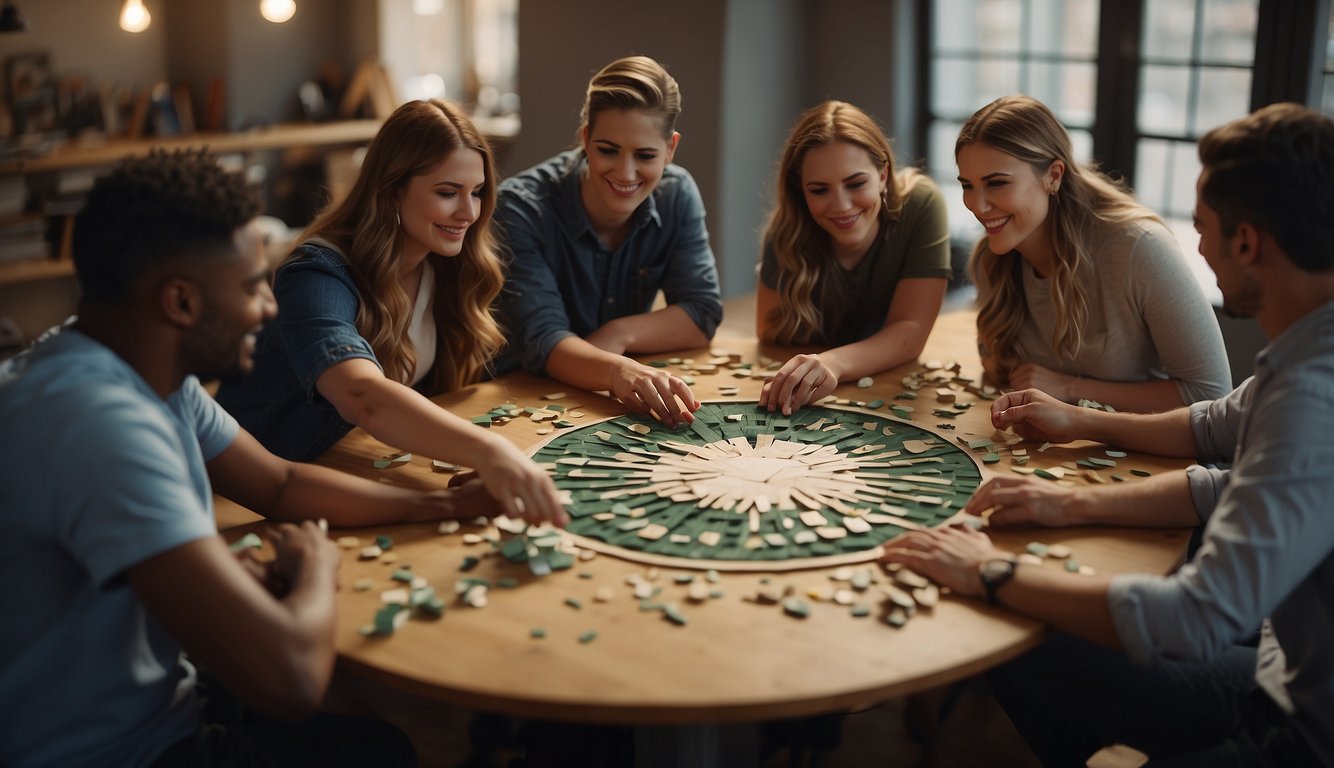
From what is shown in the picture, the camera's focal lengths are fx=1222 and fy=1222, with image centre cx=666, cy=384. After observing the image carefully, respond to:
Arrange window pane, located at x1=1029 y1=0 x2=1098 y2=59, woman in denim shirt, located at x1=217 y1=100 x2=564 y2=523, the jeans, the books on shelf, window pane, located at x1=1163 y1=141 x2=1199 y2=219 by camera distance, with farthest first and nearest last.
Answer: the books on shelf
window pane, located at x1=1029 y1=0 x2=1098 y2=59
window pane, located at x1=1163 y1=141 x2=1199 y2=219
woman in denim shirt, located at x1=217 y1=100 x2=564 y2=523
the jeans

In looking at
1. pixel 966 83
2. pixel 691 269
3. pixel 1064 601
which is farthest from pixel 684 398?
pixel 966 83

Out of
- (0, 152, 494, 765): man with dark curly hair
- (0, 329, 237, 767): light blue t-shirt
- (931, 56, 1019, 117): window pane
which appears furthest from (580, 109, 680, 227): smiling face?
(931, 56, 1019, 117): window pane

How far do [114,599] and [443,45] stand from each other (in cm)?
570

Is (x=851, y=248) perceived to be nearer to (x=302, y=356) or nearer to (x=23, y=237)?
(x=302, y=356)

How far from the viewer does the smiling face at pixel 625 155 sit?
110 inches

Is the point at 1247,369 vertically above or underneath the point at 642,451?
underneath

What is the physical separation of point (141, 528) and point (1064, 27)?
14.8 feet

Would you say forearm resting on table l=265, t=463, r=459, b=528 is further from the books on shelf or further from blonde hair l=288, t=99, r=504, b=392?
the books on shelf

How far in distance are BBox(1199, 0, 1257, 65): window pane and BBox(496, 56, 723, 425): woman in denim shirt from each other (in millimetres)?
2501

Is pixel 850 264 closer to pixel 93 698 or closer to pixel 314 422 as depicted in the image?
pixel 314 422

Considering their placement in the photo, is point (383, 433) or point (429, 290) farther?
point (429, 290)

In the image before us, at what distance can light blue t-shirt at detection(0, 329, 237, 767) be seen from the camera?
1460mm

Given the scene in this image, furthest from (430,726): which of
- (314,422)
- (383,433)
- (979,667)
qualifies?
(979,667)

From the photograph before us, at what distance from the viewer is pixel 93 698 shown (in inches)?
60.8
